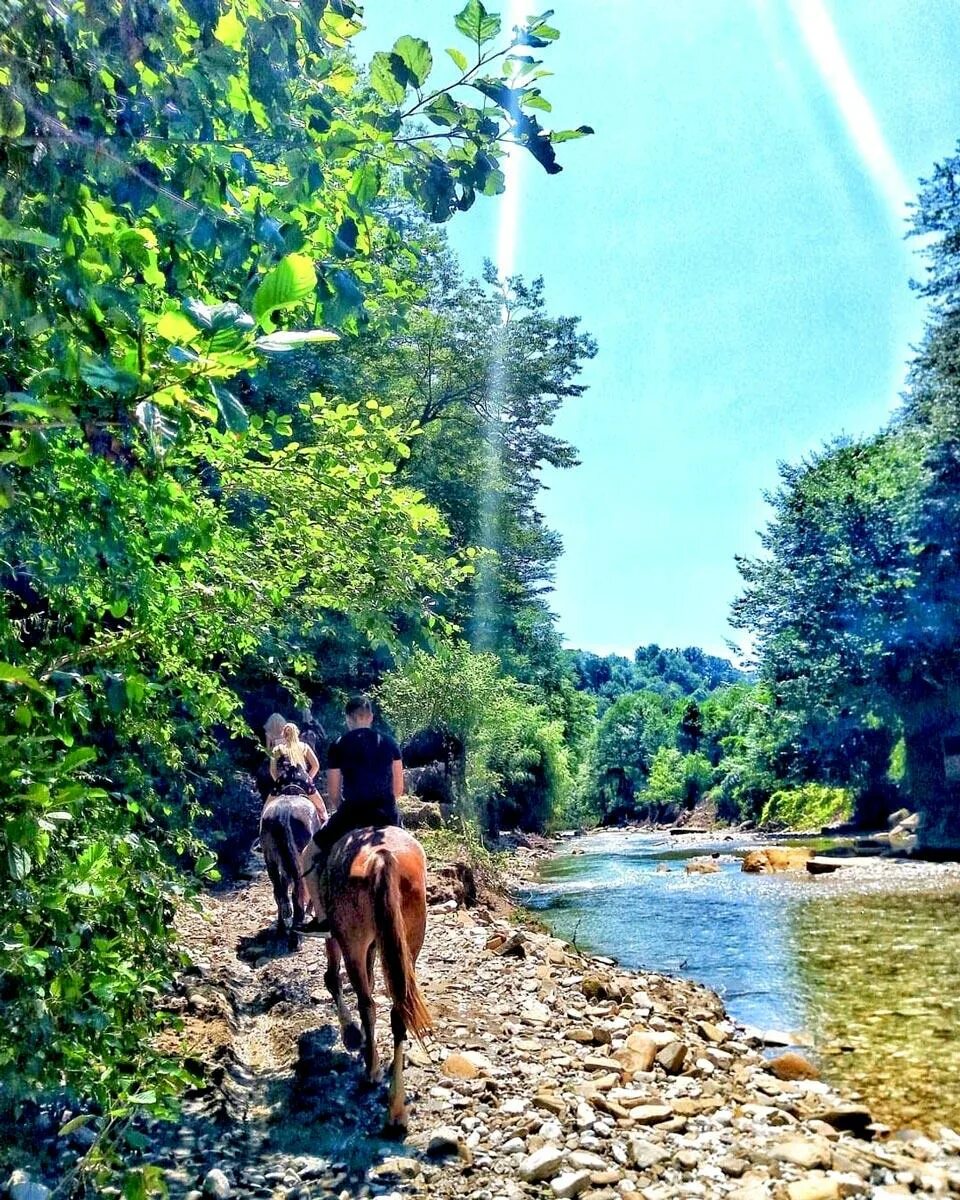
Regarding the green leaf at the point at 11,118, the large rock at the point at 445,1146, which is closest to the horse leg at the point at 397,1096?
the large rock at the point at 445,1146

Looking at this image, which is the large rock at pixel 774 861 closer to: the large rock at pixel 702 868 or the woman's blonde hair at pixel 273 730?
the large rock at pixel 702 868

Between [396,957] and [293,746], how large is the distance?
5.46 metres

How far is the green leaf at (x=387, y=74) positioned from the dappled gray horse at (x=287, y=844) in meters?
8.75

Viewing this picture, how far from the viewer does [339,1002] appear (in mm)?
6352

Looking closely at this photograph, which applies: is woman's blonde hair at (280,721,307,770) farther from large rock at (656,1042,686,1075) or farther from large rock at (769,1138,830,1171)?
large rock at (769,1138,830,1171)

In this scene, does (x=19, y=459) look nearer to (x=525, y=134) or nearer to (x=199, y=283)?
(x=525, y=134)

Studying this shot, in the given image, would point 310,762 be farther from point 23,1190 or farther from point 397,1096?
point 23,1190

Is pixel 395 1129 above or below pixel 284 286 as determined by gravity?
below

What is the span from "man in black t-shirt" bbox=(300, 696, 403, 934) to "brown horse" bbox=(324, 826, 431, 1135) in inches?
9.8

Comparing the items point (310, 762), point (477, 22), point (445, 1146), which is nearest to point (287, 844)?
point (310, 762)

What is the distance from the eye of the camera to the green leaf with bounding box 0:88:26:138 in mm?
1550

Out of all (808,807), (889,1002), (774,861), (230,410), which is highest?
(230,410)

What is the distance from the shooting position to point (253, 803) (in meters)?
16.5

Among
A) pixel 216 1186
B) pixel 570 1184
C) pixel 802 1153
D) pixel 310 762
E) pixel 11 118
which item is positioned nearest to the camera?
pixel 11 118
